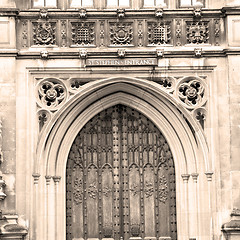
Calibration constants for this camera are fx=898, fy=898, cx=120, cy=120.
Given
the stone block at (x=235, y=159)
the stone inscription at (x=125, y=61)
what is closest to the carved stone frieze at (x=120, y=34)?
the stone inscription at (x=125, y=61)

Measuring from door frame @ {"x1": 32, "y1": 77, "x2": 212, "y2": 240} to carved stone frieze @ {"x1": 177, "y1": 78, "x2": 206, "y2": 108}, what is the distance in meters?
0.26

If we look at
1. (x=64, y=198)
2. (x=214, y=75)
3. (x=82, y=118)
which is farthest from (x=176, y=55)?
(x=64, y=198)

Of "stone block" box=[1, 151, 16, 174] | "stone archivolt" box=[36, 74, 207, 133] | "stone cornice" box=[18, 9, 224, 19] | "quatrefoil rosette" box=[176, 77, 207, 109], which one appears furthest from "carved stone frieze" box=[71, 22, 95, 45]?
"stone block" box=[1, 151, 16, 174]

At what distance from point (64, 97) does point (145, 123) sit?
2.38m

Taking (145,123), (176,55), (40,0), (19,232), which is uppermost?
(40,0)

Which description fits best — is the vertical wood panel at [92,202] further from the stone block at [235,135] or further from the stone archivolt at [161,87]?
the stone block at [235,135]

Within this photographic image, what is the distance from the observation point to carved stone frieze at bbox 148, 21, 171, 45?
78.6ft

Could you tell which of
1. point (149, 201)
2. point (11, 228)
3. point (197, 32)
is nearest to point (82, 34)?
point (197, 32)

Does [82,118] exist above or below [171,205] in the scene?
above

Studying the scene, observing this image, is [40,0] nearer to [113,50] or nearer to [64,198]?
[113,50]

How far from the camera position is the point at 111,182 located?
24.2 metres

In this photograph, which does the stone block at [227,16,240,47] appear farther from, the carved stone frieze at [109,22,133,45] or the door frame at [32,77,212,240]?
the carved stone frieze at [109,22,133,45]

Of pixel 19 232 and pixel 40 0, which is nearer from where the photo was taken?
pixel 19 232

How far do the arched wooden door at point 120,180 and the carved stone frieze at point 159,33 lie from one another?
6.60ft
